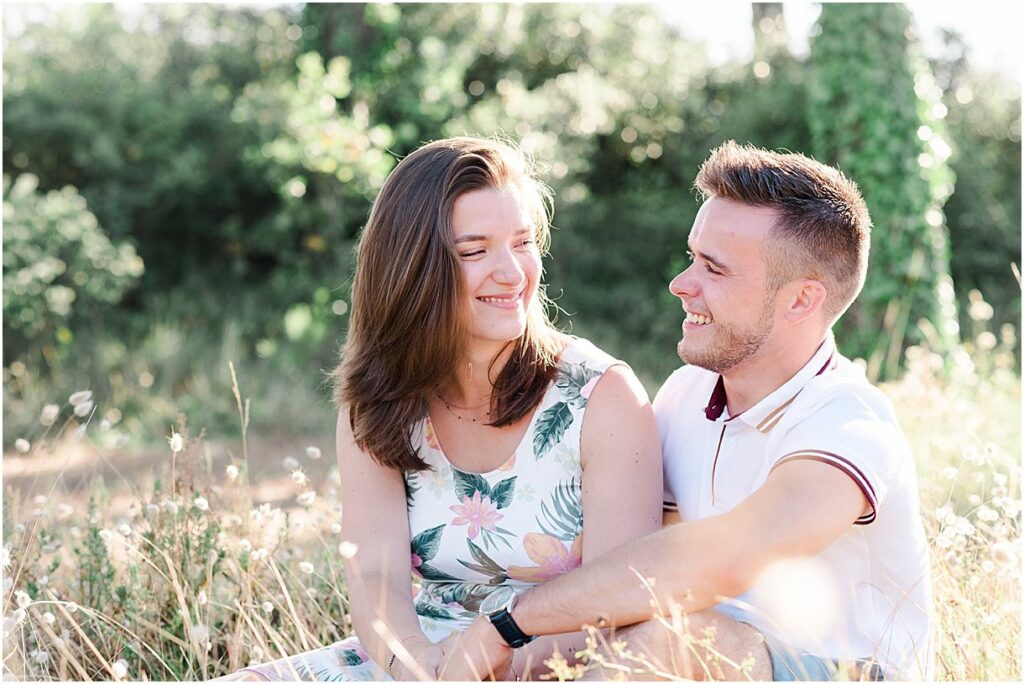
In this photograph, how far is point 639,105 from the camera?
10.0 m

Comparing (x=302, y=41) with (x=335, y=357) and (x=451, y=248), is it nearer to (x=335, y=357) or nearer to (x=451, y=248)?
(x=335, y=357)

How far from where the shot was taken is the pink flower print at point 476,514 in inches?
111

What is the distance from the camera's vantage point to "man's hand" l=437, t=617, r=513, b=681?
8.04 feet

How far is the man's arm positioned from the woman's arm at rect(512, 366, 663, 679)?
0.24 m

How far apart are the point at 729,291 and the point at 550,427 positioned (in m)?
0.59

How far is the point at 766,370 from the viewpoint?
2617mm

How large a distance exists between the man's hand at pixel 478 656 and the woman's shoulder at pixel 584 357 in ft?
2.46

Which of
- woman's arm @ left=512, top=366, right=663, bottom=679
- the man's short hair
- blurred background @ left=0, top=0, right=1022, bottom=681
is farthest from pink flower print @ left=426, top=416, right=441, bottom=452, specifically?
blurred background @ left=0, top=0, right=1022, bottom=681

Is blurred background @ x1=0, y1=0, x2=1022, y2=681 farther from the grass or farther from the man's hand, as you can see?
the man's hand

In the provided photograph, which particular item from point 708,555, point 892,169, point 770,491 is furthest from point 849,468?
point 892,169

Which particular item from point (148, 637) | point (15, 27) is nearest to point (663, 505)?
point (148, 637)

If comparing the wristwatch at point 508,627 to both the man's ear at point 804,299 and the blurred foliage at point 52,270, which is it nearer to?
the man's ear at point 804,299

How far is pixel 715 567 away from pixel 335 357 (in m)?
6.82

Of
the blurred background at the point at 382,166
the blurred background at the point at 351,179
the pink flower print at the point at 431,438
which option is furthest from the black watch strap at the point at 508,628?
the blurred background at the point at 382,166
